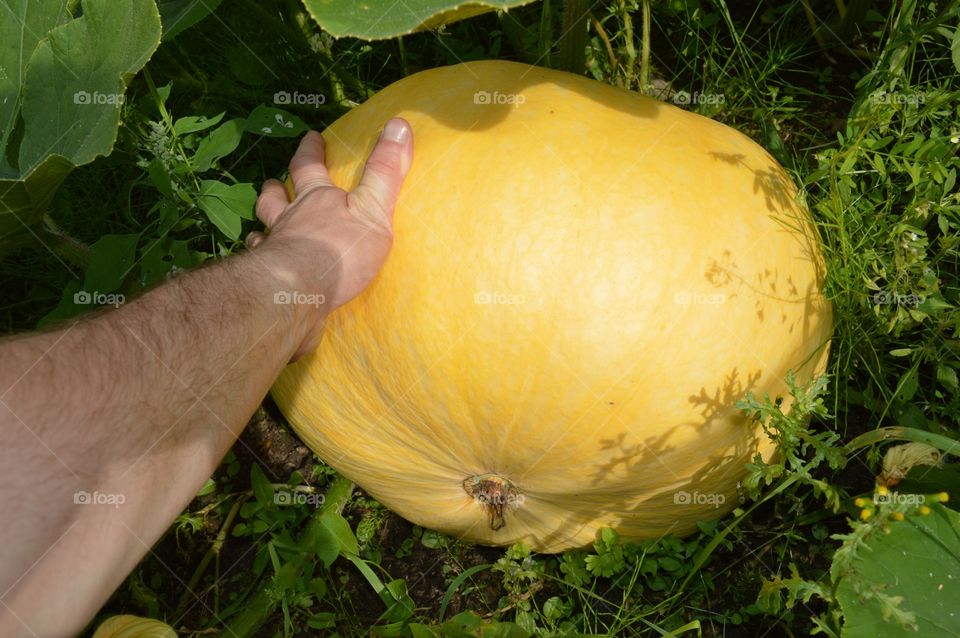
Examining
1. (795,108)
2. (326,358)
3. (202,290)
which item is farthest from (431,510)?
(795,108)

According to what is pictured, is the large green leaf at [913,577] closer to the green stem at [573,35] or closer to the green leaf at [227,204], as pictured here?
the green stem at [573,35]

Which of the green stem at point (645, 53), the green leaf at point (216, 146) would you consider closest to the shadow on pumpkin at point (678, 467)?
the green stem at point (645, 53)

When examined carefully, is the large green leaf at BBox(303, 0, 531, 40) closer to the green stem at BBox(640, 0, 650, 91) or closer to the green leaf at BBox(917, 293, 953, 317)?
the green stem at BBox(640, 0, 650, 91)

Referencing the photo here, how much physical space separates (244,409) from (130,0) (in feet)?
2.93

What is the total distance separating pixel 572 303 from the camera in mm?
1752

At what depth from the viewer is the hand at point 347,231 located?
186 centimetres

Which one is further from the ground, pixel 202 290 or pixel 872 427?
pixel 202 290

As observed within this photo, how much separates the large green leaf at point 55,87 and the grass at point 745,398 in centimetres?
23

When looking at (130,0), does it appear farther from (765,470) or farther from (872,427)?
(872,427)

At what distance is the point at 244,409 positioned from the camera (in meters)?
1.80

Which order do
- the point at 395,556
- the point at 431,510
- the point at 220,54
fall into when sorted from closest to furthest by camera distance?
the point at 431,510, the point at 395,556, the point at 220,54

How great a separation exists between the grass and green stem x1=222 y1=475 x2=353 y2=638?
0.02 meters

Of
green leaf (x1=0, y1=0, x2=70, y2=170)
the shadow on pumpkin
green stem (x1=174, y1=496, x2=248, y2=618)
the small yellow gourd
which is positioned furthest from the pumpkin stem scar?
green leaf (x1=0, y1=0, x2=70, y2=170)

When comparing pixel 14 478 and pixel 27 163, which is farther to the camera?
pixel 27 163
